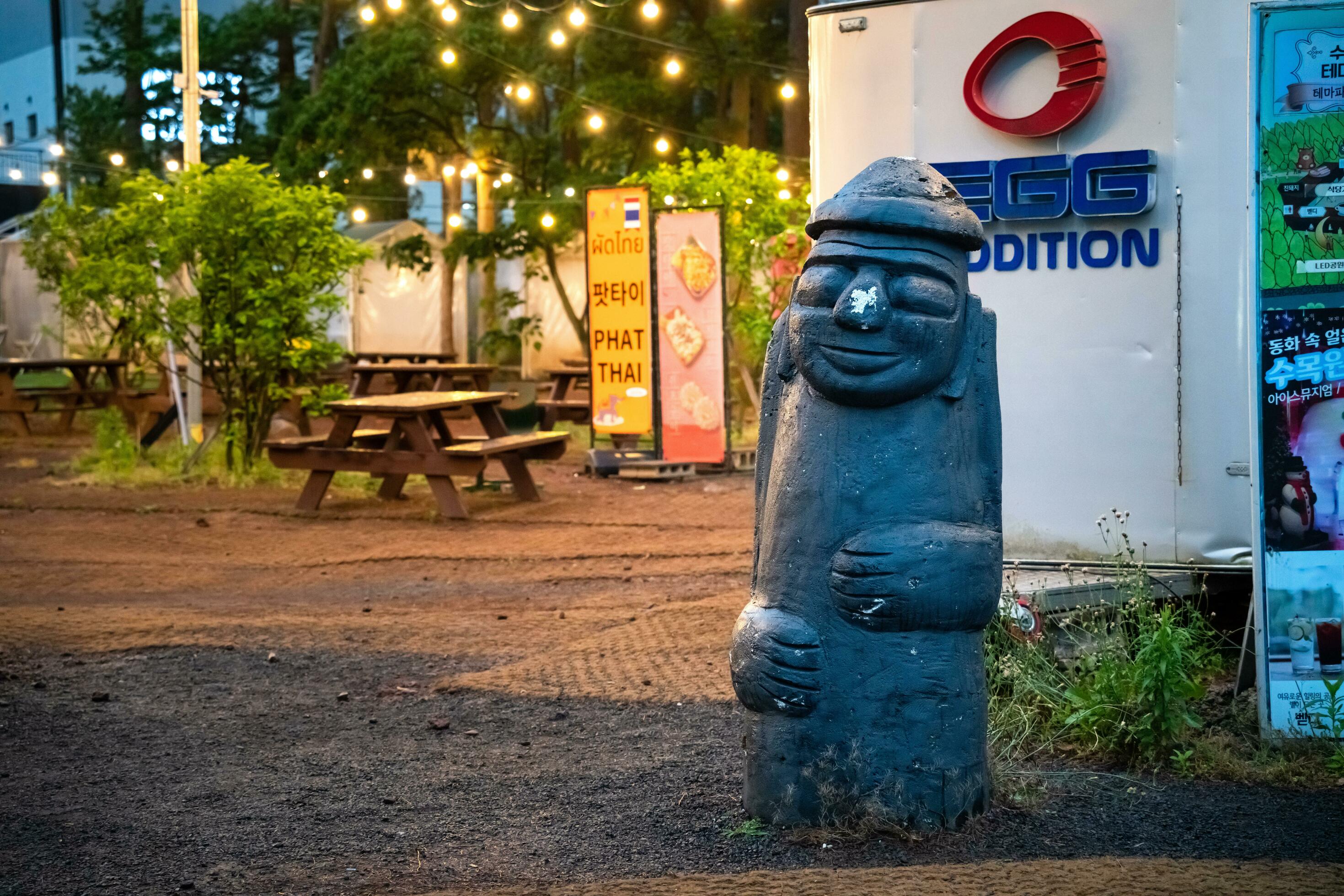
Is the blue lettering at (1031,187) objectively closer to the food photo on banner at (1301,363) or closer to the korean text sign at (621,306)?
the food photo on banner at (1301,363)

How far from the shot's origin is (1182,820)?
405 centimetres

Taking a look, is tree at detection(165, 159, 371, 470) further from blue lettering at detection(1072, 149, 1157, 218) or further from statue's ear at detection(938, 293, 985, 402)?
statue's ear at detection(938, 293, 985, 402)

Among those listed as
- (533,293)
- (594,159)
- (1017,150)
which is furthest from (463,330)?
(1017,150)

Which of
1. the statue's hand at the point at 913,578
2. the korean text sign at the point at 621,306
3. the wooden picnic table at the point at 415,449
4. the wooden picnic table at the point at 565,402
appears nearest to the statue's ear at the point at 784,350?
the statue's hand at the point at 913,578

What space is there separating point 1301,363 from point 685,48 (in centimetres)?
1721

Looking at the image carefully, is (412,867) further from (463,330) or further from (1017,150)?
(463,330)

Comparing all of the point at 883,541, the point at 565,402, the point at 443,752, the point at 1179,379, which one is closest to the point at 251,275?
the point at 565,402

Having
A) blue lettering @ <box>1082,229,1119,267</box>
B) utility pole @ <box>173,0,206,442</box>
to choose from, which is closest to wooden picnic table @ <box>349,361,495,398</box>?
utility pole @ <box>173,0,206,442</box>

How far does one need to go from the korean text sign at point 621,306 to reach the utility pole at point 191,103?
4.02 metres

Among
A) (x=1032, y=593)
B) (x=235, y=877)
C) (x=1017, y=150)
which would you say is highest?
(x=1017, y=150)

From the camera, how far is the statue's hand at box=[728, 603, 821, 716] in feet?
12.6

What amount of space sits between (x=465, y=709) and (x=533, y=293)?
2044 cm

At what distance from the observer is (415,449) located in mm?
10914

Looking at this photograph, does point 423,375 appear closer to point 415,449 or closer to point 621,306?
point 621,306
